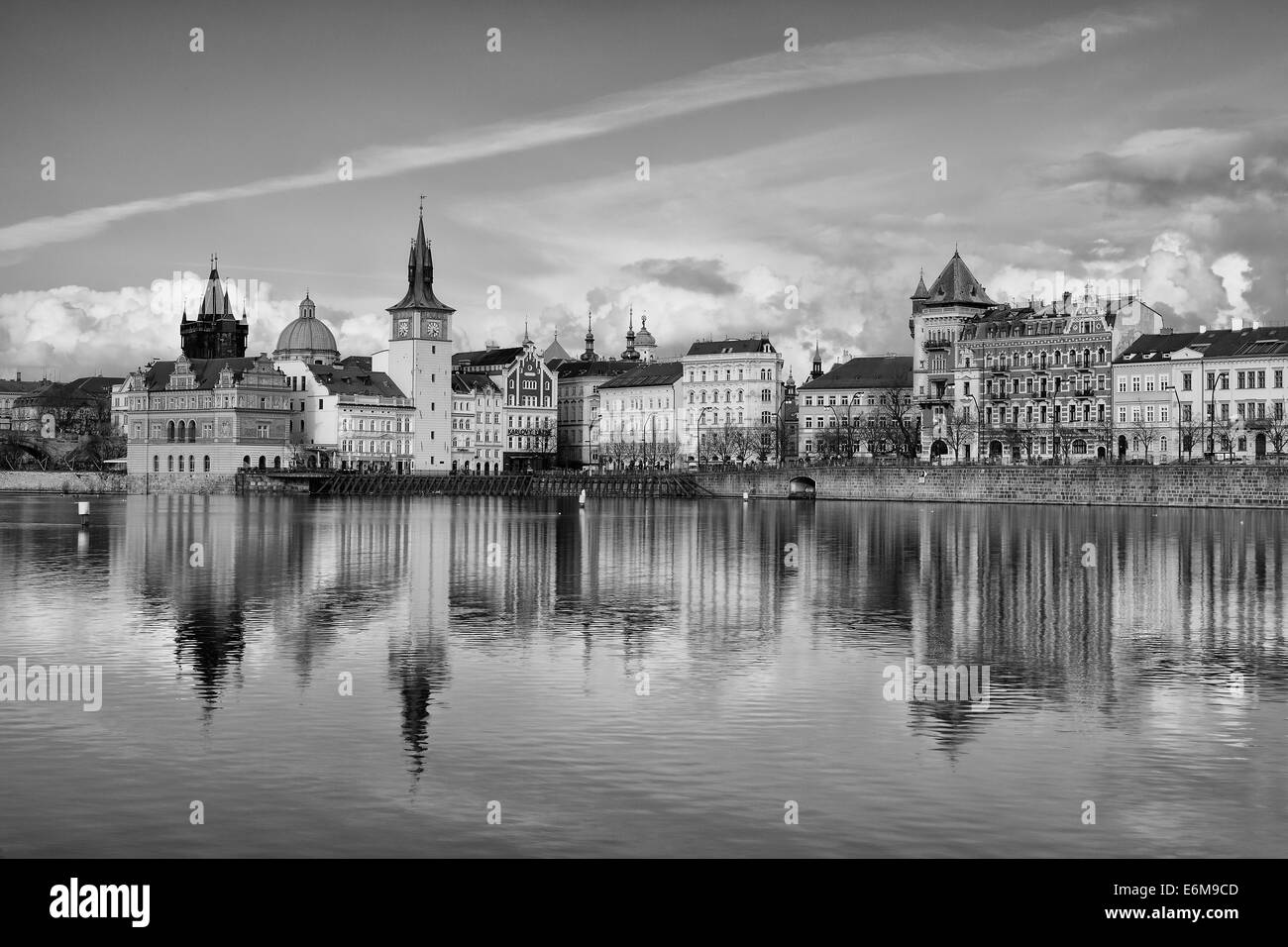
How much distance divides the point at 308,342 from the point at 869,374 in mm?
60919

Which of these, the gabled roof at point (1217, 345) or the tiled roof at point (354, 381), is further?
the tiled roof at point (354, 381)

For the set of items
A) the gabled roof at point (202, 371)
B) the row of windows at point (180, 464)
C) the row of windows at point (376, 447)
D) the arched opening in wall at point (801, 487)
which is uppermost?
the gabled roof at point (202, 371)

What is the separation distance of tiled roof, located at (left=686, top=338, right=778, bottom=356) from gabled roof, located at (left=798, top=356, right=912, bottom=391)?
20.5 feet

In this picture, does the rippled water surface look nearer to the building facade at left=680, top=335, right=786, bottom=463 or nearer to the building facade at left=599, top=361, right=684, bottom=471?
the building facade at left=680, top=335, right=786, bottom=463

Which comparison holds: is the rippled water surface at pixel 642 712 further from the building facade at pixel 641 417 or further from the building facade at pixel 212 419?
the building facade at pixel 641 417

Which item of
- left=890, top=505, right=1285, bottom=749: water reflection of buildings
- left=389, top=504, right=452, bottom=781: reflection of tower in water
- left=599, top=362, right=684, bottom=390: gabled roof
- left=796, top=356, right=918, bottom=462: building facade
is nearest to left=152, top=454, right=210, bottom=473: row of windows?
left=599, top=362, right=684, bottom=390: gabled roof

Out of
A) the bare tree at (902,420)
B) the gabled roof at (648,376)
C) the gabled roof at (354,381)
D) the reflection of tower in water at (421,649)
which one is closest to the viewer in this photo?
the reflection of tower in water at (421,649)

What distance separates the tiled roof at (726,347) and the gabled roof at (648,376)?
143 inches

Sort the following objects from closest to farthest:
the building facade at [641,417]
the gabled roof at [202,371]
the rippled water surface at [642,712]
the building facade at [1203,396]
A: the rippled water surface at [642,712] → the building facade at [1203,396] → the gabled roof at [202,371] → the building facade at [641,417]

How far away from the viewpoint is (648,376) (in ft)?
577

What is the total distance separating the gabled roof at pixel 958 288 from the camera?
450ft

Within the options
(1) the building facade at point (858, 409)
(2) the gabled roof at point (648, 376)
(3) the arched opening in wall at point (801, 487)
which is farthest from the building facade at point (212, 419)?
(3) the arched opening in wall at point (801, 487)

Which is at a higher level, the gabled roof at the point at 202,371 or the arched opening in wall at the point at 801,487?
the gabled roof at the point at 202,371

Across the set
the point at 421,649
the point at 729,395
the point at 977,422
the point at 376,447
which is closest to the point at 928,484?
the point at 977,422
